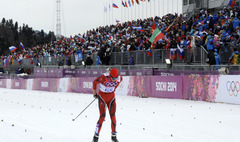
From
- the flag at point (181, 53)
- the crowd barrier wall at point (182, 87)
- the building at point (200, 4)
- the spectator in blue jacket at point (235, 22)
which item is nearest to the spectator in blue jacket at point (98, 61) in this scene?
the crowd barrier wall at point (182, 87)

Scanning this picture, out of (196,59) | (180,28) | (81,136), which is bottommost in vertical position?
(81,136)

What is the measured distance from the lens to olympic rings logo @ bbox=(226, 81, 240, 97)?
14602 millimetres

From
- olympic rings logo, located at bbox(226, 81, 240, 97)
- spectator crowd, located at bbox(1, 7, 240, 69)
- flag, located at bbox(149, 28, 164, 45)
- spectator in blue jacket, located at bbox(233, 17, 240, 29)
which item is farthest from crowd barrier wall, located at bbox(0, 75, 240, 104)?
spectator in blue jacket, located at bbox(233, 17, 240, 29)

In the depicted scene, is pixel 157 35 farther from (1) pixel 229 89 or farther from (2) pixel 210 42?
(1) pixel 229 89

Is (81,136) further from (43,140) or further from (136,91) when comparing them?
(136,91)

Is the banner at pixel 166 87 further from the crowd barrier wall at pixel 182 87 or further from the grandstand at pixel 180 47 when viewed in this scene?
the grandstand at pixel 180 47

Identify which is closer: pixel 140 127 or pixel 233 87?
pixel 140 127

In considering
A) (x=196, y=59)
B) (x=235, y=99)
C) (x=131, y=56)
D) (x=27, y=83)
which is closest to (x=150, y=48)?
(x=131, y=56)

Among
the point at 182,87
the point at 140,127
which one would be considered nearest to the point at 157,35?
the point at 182,87

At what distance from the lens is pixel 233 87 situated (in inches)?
585

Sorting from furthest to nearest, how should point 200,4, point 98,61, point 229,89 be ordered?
1. point 200,4
2. point 98,61
3. point 229,89

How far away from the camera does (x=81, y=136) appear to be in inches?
329

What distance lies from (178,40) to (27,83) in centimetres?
1953

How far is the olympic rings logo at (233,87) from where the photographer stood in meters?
14.6
